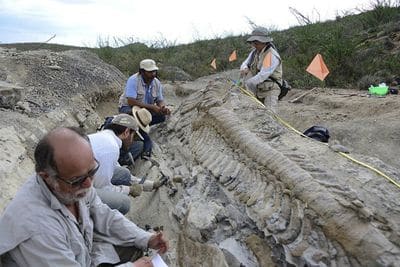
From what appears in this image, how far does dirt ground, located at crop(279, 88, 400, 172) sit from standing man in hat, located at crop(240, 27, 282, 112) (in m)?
1.14

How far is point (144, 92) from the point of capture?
23.5 feet

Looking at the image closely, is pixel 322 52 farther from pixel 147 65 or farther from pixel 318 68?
pixel 147 65

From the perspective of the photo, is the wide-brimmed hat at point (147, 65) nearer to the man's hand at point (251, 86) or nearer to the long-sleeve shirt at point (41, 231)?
the man's hand at point (251, 86)

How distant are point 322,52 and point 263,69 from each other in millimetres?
6774

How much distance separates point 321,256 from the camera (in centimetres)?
330

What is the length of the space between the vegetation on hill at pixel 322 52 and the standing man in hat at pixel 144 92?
5402 millimetres

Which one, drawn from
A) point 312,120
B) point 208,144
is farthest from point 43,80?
point 312,120

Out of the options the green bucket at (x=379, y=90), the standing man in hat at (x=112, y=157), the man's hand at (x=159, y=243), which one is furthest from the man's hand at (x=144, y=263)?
the green bucket at (x=379, y=90)

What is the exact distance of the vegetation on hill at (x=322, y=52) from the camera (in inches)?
461

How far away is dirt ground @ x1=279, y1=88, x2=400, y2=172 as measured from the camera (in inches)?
267

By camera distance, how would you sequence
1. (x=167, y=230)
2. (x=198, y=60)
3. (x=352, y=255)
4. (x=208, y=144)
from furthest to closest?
(x=198, y=60), (x=208, y=144), (x=167, y=230), (x=352, y=255)

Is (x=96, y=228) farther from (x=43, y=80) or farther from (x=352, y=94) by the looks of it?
(x=352, y=94)

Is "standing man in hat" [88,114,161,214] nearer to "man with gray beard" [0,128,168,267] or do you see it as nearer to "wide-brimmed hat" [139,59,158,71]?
"man with gray beard" [0,128,168,267]

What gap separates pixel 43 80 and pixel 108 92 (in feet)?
5.42
